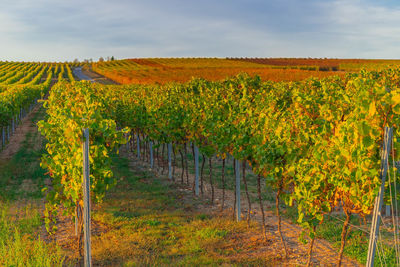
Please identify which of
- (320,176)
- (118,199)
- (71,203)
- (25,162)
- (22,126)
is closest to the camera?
(320,176)

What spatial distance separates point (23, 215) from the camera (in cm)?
996

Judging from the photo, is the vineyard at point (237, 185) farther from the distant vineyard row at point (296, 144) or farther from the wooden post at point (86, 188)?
the wooden post at point (86, 188)

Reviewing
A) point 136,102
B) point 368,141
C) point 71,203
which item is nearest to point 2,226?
point 71,203

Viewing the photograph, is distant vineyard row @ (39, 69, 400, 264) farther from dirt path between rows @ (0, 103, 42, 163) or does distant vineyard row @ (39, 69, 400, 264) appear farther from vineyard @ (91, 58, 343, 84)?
vineyard @ (91, 58, 343, 84)

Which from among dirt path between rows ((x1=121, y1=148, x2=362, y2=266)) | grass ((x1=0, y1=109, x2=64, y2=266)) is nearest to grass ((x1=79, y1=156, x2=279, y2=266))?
dirt path between rows ((x1=121, y1=148, x2=362, y2=266))

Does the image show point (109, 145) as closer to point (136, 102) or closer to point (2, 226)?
point (2, 226)

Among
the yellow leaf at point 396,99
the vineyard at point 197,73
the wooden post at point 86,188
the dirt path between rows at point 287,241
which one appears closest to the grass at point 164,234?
the dirt path between rows at point 287,241

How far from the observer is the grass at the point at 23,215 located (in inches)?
261

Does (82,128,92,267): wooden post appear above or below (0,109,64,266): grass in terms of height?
above

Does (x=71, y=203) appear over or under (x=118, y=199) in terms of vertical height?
over

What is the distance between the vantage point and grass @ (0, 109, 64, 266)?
6.62 m

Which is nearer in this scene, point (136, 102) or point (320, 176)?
point (320, 176)

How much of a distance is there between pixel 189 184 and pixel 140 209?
3.70 m

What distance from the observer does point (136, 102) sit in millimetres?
17453
